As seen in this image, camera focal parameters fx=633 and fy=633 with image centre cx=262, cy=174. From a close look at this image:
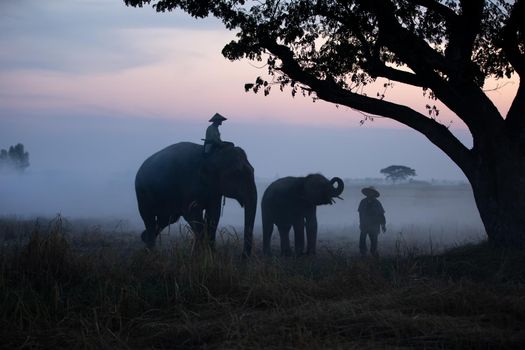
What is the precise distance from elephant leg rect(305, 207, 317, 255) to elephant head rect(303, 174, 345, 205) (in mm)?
342

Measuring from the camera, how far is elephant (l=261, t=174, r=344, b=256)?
597 inches

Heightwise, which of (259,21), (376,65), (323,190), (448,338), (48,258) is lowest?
(448,338)

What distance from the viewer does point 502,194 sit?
33.3ft

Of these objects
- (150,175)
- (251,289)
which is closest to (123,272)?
(251,289)

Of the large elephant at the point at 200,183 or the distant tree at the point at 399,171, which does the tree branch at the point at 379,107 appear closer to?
the large elephant at the point at 200,183

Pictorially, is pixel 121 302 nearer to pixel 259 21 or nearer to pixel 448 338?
pixel 448 338

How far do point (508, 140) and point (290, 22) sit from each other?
14.7 ft

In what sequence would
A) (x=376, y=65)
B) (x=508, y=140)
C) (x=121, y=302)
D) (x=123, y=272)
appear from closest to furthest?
(x=121, y=302), (x=123, y=272), (x=508, y=140), (x=376, y=65)

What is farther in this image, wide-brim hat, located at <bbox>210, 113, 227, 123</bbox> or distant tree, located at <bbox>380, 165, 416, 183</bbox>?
distant tree, located at <bbox>380, 165, 416, 183</bbox>

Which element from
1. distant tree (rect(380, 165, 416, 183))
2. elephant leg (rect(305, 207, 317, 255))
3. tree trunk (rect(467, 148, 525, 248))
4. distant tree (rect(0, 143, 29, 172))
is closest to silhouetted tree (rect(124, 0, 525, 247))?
tree trunk (rect(467, 148, 525, 248))

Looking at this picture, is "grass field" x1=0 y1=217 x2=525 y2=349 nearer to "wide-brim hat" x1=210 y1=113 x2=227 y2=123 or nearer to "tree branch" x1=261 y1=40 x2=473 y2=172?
"tree branch" x1=261 y1=40 x2=473 y2=172

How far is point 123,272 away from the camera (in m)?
7.40

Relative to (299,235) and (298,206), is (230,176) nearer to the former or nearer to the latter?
(299,235)

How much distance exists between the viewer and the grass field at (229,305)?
526 centimetres
